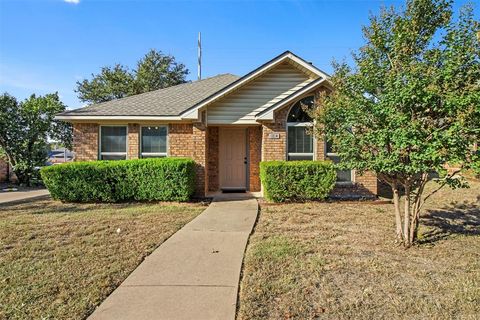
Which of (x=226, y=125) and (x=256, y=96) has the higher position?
(x=256, y=96)

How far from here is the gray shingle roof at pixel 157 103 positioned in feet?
34.1

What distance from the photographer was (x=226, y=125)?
425 inches

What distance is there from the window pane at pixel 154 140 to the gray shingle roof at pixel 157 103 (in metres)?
0.66

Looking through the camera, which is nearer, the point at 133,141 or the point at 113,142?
the point at 133,141

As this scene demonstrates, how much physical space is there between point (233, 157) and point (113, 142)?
4.66m

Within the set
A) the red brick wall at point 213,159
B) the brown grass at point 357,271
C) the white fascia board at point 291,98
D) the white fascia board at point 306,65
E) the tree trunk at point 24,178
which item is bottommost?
the brown grass at point 357,271

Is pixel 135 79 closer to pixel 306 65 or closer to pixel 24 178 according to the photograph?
pixel 24 178

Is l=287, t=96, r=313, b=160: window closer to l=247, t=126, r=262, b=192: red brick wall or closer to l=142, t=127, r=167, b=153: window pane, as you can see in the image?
l=247, t=126, r=262, b=192: red brick wall

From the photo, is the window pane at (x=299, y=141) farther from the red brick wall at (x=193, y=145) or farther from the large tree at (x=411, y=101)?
the large tree at (x=411, y=101)

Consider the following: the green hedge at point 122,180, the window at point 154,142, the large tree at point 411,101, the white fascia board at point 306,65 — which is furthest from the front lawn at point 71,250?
the white fascia board at point 306,65

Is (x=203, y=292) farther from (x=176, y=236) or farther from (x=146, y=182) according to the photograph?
(x=146, y=182)

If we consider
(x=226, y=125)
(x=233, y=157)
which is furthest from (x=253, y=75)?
(x=233, y=157)

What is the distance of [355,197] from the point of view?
9578mm

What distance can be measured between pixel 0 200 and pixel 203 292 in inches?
417
